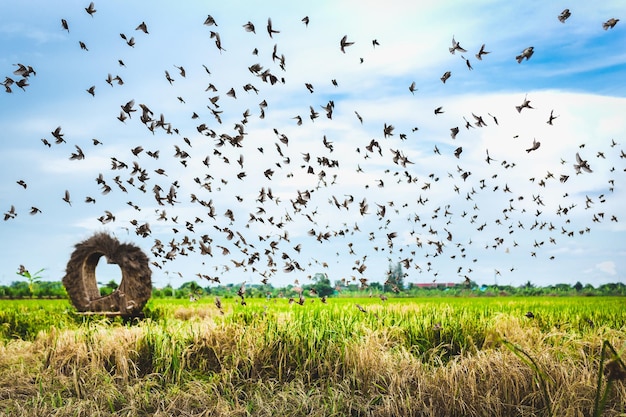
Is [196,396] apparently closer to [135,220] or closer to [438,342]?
[438,342]

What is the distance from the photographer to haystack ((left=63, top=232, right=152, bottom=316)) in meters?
15.4

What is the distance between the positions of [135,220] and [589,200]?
1087cm

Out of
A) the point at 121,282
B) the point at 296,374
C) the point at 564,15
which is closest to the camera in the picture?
the point at 296,374

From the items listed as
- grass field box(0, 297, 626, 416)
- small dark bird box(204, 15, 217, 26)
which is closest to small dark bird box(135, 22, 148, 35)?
small dark bird box(204, 15, 217, 26)

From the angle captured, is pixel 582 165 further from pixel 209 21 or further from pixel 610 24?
pixel 209 21

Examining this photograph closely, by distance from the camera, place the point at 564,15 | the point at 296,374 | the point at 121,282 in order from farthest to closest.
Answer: the point at 121,282 → the point at 564,15 → the point at 296,374

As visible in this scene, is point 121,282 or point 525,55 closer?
point 525,55

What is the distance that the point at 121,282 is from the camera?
50.5 feet

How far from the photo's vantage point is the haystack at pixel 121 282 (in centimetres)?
1538

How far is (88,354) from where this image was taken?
8.24 meters

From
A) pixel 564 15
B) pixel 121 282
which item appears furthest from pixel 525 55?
pixel 121 282

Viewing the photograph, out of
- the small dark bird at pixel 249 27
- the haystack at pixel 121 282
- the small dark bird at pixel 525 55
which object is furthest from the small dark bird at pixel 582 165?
the haystack at pixel 121 282

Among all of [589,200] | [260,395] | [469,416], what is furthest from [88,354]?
[589,200]

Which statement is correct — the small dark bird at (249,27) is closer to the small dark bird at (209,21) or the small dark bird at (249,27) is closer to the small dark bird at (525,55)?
the small dark bird at (209,21)
